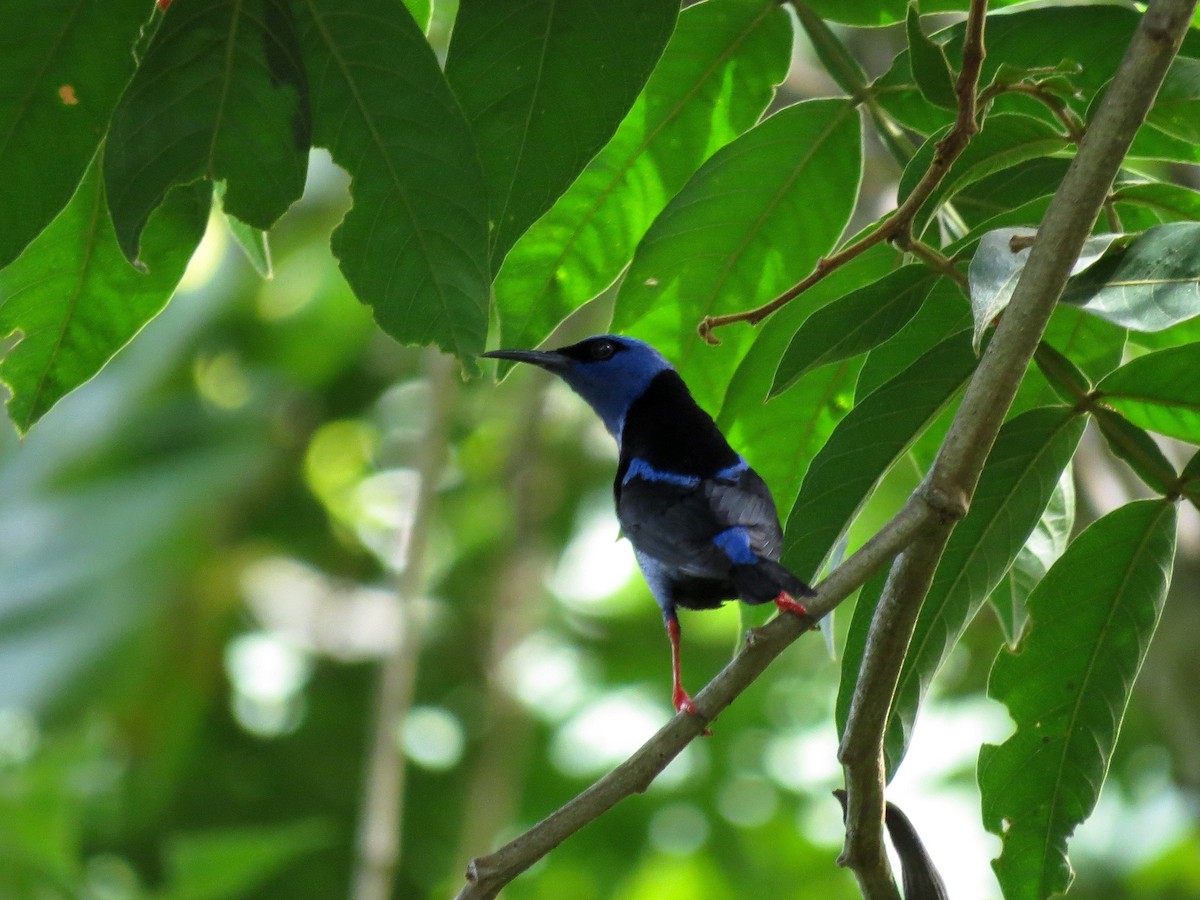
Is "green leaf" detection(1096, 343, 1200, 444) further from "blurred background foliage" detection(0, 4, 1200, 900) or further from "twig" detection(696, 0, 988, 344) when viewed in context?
"blurred background foliage" detection(0, 4, 1200, 900)

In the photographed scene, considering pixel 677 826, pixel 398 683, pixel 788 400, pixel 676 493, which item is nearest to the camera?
pixel 788 400

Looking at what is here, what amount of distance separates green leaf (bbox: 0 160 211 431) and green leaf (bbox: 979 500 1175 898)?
1.54 metres

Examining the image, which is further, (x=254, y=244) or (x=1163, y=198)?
(x=254, y=244)

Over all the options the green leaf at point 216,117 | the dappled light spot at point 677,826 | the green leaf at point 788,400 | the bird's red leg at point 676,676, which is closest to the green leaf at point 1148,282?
the green leaf at point 788,400

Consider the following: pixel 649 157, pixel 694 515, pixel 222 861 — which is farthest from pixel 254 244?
pixel 222 861

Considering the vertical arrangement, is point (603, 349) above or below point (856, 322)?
above

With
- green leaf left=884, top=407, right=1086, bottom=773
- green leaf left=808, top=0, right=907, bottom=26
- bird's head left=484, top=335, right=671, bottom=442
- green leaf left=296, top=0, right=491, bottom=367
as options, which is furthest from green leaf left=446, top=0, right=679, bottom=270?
bird's head left=484, top=335, right=671, bottom=442

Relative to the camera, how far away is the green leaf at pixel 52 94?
2000 mm

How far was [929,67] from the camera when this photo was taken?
2.04m

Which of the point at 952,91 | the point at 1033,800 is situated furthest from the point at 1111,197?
the point at 1033,800

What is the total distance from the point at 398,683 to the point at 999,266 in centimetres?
366

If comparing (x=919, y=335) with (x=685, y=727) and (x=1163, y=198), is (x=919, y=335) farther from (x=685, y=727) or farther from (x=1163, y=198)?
(x=685, y=727)

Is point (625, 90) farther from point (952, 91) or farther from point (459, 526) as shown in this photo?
point (459, 526)

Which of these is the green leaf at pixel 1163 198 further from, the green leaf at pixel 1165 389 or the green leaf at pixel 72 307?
the green leaf at pixel 72 307
